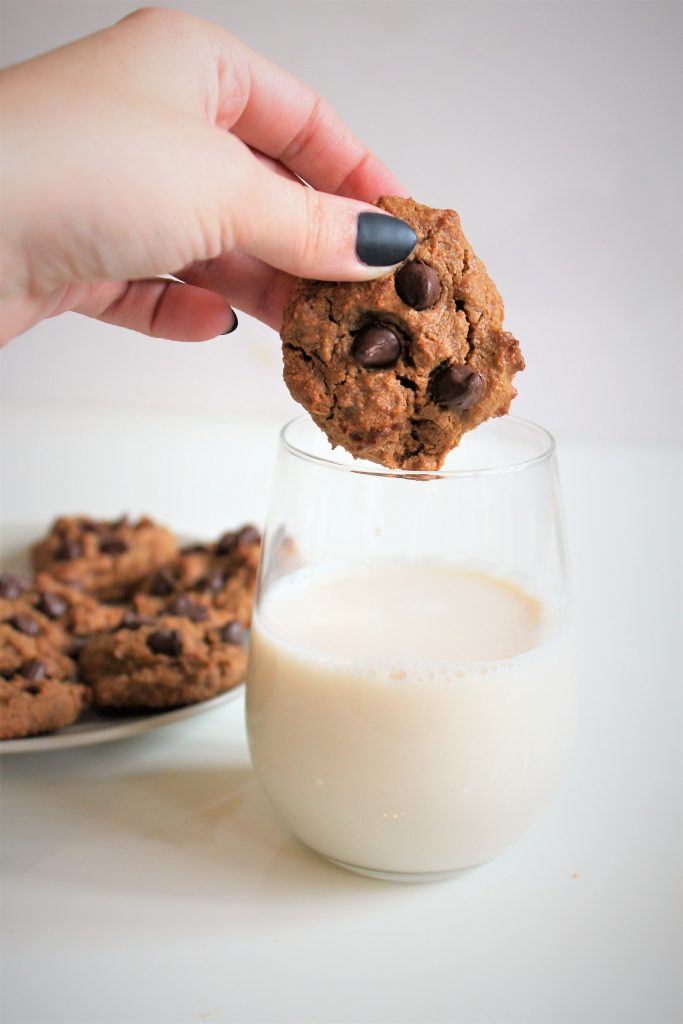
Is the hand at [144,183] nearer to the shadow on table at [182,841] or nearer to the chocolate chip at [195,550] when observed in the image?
the shadow on table at [182,841]

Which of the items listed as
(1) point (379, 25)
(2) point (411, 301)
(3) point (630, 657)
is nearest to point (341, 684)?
(2) point (411, 301)

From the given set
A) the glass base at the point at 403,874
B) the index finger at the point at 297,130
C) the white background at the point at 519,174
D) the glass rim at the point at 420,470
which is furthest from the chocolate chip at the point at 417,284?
the white background at the point at 519,174

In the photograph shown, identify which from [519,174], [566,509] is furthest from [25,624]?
[519,174]

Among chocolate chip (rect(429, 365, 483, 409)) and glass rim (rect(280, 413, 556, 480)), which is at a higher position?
chocolate chip (rect(429, 365, 483, 409))

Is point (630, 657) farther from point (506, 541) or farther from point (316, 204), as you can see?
point (316, 204)

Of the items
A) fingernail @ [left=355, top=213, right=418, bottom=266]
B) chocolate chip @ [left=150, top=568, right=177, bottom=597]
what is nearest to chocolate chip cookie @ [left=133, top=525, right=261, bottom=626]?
chocolate chip @ [left=150, top=568, right=177, bottom=597]

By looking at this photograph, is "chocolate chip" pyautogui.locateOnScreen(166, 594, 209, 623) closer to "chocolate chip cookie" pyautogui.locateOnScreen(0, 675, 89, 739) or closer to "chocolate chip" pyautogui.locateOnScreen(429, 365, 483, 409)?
"chocolate chip cookie" pyautogui.locateOnScreen(0, 675, 89, 739)
